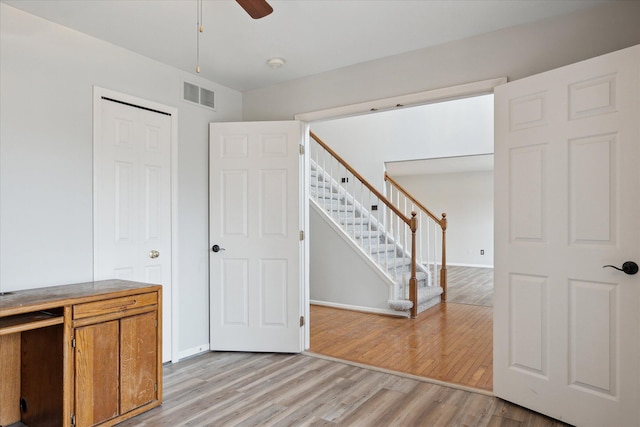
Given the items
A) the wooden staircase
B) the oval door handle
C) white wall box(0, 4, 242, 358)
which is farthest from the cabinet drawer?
the wooden staircase

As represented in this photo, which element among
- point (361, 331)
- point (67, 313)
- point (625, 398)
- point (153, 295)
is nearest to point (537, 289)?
point (625, 398)

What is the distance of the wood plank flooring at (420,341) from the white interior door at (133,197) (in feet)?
5.70

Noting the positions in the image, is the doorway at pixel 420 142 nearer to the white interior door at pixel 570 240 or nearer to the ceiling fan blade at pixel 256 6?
the white interior door at pixel 570 240

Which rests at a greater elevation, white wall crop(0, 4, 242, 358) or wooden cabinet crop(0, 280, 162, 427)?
white wall crop(0, 4, 242, 358)

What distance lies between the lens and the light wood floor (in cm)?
234

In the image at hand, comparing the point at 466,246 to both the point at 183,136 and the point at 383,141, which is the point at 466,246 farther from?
the point at 183,136

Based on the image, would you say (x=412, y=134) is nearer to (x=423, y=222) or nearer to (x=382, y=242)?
(x=382, y=242)

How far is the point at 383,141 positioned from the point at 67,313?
5.81 m

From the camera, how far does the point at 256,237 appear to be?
142 inches

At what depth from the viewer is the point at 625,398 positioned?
2051 millimetres

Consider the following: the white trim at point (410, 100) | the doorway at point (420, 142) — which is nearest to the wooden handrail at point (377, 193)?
the doorway at point (420, 142)

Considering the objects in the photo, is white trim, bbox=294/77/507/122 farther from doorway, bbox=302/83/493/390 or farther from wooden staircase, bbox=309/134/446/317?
doorway, bbox=302/83/493/390

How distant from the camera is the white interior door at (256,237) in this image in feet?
11.7

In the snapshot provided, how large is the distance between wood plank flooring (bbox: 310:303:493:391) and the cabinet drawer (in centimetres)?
173
